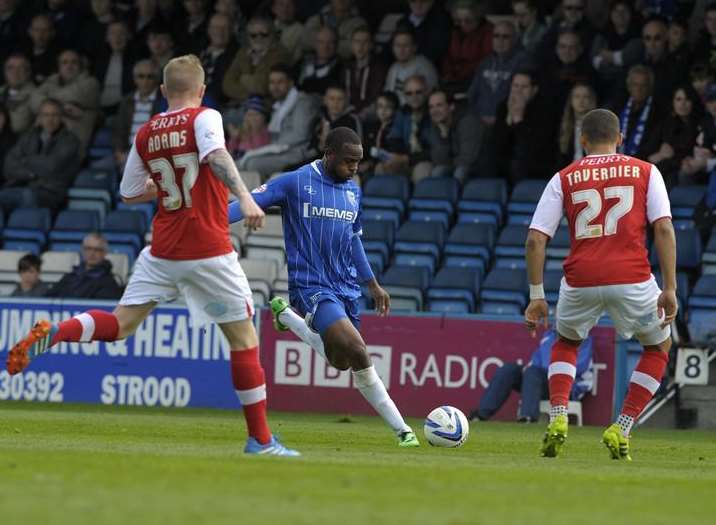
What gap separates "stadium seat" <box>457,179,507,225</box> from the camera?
66.7 feet

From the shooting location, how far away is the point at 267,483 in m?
8.16

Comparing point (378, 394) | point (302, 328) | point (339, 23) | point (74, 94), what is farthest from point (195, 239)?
point (74, 94)

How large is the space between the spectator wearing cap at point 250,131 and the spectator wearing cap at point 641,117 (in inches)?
187

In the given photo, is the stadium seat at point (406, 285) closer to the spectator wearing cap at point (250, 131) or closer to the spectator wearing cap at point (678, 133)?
the spectator wearing cap at point (678, 133)

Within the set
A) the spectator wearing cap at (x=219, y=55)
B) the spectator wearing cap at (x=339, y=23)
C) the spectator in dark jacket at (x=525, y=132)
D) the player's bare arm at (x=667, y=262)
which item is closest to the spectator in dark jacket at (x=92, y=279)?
the spectator wearing cap at (x=219, y=55)

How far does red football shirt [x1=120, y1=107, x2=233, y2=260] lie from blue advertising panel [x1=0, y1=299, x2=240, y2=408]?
8633 millimetres

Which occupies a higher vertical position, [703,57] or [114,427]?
[703,57]

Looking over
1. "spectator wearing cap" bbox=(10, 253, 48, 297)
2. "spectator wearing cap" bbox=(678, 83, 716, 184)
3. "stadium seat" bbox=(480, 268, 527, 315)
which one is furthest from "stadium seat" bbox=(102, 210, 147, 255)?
"spectator wearing cap" bbox=(678, 83, 716, 184)

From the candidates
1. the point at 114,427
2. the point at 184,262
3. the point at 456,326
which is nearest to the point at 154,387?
the point at 456,326

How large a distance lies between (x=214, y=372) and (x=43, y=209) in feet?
15.1

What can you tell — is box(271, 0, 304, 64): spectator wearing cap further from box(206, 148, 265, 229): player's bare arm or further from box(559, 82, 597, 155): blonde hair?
box(206, 148, 265, 229): player's bare arm

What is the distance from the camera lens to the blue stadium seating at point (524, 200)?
792 inches

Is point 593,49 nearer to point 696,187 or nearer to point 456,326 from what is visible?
point 696,187

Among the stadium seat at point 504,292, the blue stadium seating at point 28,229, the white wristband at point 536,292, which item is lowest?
the stadium seat at point 504,292
